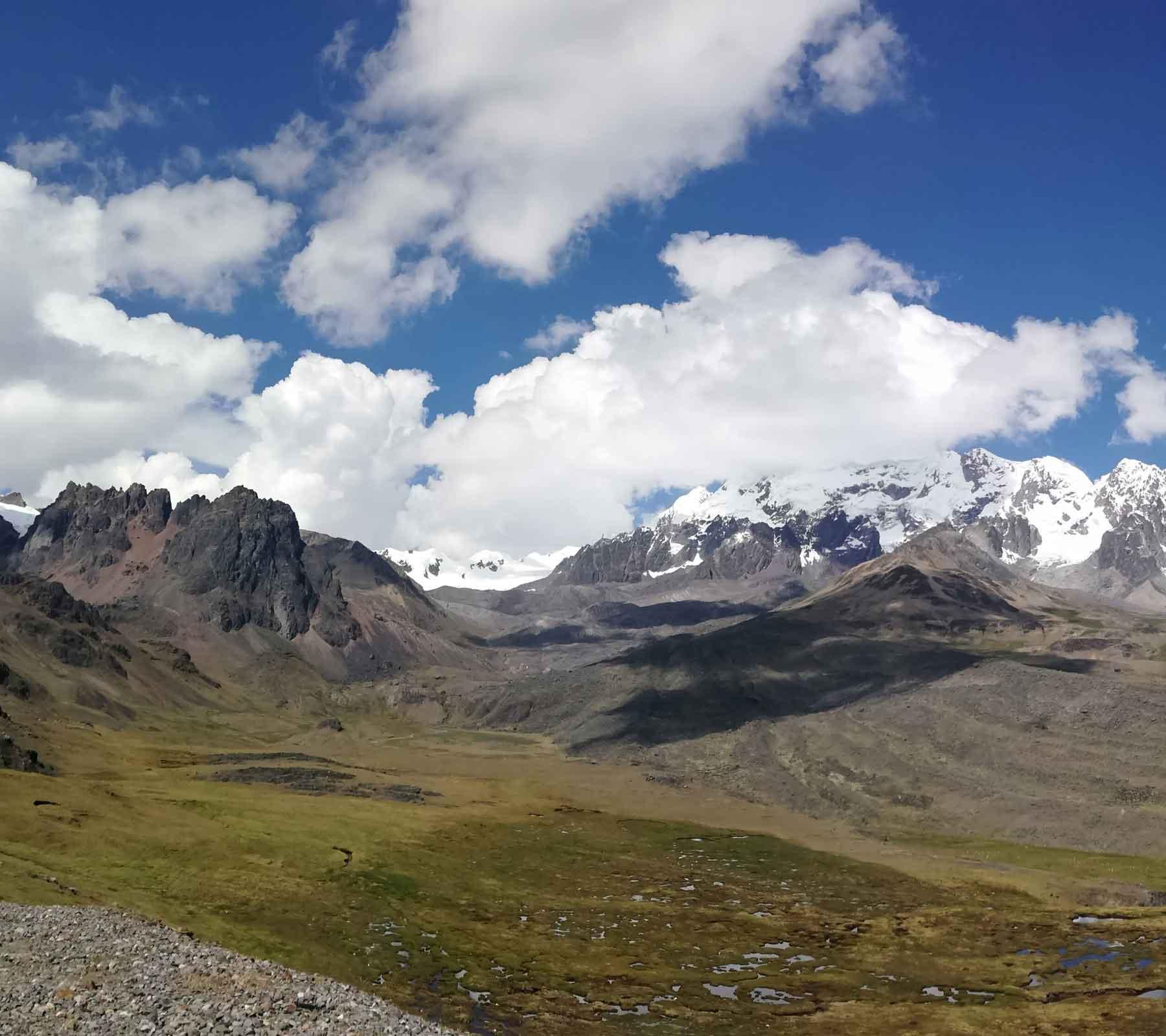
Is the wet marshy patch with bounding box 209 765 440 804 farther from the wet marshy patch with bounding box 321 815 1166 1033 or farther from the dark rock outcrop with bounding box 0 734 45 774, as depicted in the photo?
the wet marshy patch with bounding box 321 815 1166 1033

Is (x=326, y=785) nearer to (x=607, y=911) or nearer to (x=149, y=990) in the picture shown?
(x=607, y=911)

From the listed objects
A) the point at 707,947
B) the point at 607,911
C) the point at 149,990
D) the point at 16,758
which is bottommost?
the point at 607,911

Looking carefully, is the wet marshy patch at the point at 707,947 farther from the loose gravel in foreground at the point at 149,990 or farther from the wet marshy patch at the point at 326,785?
the wet marshy patch at the point at 326,785

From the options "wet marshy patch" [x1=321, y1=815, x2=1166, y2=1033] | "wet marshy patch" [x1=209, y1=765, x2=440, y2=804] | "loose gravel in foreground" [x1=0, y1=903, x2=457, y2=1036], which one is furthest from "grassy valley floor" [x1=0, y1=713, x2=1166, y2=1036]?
"wet marshy patch" [x1=209, y1=765, x2=440, y2=804]

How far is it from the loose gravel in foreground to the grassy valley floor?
40.4ft

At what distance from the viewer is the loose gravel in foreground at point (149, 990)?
143 ft

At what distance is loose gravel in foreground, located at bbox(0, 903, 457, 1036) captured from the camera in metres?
43.6

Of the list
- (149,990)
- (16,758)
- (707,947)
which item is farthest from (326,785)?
(149,990)

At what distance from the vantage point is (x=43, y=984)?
46.5 metres

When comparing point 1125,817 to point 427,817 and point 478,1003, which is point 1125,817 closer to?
point 427,817

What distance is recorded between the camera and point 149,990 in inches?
1890

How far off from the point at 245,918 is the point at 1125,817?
153 meters

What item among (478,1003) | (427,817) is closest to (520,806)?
(427,817)

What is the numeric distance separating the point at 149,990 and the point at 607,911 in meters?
63.3
